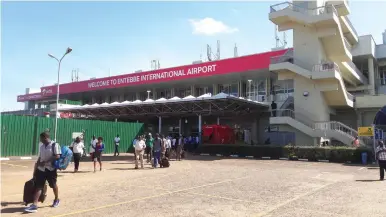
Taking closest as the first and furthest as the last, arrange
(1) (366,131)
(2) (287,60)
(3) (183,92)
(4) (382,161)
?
(4) (382,161) < (1) (366,131) < (2) (287,60) < (3) (183,92)

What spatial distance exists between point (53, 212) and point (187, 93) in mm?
33954

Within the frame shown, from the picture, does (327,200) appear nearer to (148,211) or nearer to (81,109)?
(148,211)

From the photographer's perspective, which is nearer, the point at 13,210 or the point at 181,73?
the point at 13,210

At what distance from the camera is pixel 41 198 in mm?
7750

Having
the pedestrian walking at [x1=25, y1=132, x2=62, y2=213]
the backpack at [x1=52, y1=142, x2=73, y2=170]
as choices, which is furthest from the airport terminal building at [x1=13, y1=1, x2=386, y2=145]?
the pedestrian walking at [x1=25, y1=132, x2=62, y2=213]

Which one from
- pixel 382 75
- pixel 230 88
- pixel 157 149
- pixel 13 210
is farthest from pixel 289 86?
pixel 13 210

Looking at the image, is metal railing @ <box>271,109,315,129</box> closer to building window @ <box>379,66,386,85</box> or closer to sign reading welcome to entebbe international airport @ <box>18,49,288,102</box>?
sign reading welcome to entebbe international airport @ <box>18,49,288,102</box>

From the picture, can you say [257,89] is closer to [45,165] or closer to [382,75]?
[382,75]

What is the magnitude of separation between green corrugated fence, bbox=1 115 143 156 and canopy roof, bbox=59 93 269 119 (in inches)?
107

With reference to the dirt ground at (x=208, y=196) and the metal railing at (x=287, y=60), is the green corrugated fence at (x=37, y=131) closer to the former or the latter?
the dirt ground at (x=208, y=196)

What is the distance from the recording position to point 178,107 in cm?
2994

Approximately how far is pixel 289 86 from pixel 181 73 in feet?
36.5

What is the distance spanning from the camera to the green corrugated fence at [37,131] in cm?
2164

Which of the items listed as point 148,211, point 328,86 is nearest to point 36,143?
point 148,211
